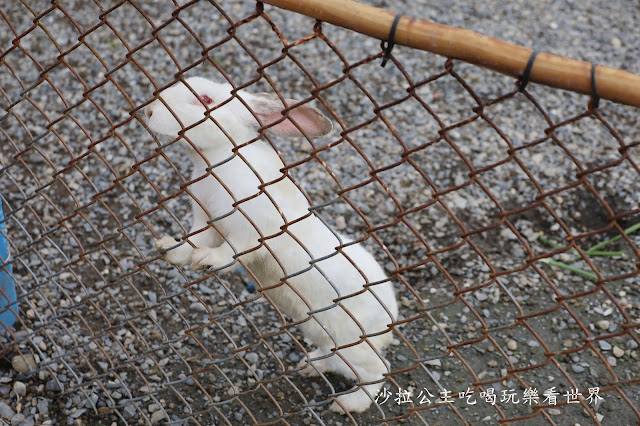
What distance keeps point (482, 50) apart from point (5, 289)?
2.44 m

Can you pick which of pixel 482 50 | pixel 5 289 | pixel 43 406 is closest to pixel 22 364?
pixel 43 406

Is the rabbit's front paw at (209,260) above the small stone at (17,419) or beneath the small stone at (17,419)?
above

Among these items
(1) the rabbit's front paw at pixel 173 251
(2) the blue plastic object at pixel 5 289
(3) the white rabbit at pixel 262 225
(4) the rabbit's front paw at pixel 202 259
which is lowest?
(2) the blue plastic object at pixel 5 289

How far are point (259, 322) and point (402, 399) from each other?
0.84 meters

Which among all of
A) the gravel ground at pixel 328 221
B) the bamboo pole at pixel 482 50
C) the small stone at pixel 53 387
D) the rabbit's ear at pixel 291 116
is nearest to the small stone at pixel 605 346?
the gravel ground at pixel 328 221

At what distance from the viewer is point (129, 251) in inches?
146

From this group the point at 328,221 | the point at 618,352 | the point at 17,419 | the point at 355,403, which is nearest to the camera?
the point at 17,419

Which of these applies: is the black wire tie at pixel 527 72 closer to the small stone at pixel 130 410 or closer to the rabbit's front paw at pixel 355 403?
the rabbit's front paw at pixel 355 403

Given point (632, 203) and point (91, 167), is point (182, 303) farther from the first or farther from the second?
point (632, 203)

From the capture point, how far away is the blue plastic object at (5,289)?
9.41ft

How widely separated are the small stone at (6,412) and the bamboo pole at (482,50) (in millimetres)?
2189

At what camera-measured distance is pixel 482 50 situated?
1553mm

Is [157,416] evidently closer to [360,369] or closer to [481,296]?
[360,369]

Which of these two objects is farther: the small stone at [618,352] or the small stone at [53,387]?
the small stone at [618,352]
